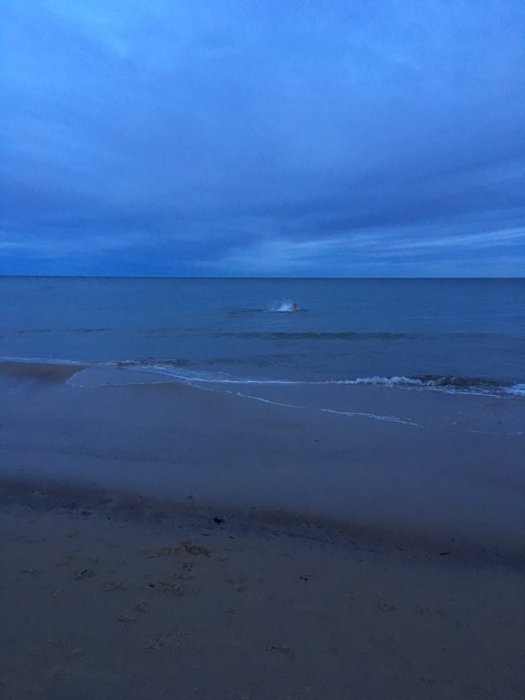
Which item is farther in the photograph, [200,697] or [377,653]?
[377,653]

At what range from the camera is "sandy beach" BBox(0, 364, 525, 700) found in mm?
2959

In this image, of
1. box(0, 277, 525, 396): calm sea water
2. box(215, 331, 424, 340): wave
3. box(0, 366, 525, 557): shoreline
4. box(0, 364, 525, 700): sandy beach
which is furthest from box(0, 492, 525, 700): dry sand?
box(215, 331, 424, 340): wave

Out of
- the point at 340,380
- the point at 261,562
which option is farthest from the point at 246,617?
the point at 340,380

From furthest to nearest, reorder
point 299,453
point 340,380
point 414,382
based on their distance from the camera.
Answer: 1. point 340,380
2. point 414,382
3. point 299,453

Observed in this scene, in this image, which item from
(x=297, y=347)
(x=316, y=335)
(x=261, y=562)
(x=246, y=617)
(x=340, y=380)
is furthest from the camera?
(x=316, y=335)

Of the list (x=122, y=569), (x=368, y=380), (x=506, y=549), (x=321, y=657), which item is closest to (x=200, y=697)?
(x=321, y=657)

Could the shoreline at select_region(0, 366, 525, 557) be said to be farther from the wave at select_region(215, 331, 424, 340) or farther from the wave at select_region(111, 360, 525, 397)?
the wave at select_region(215, 331, 424, 340)

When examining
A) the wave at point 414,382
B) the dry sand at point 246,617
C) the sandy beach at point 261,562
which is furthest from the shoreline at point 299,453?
the wave at point 414,382

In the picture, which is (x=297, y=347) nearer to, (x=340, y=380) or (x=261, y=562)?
(x=340, y=380)

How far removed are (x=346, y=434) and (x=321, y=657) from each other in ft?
16.6

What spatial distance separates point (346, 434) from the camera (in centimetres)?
797

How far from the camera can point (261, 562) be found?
417 centimetres

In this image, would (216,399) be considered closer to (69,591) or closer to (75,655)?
(69,591)

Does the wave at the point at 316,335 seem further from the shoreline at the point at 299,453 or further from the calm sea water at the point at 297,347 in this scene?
the shoreline at the point at 299,453
